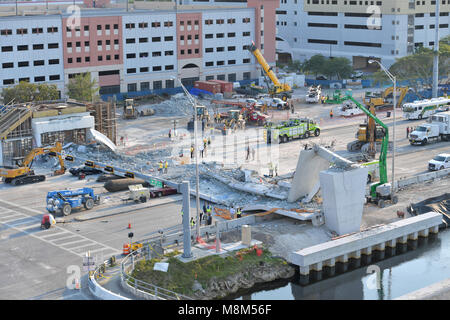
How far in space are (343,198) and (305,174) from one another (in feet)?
18.9

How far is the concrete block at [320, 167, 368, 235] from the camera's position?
166 feet

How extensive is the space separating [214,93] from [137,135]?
2589 cm

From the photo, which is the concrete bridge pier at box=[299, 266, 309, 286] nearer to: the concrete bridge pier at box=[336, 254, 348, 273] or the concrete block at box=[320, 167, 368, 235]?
the concrete bridge pier at box=[336, 254, 348, 273]

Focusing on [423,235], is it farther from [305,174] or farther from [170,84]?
[170,84]

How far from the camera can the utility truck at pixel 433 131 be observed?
8031 cm

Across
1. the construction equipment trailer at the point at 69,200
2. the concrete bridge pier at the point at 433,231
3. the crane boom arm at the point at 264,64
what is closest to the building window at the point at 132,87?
the crane boom arm at the point at 264,64

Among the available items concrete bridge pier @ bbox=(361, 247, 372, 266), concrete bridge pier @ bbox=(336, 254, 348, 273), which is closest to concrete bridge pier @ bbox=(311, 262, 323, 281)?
concrete bridge pier @ bbox=(336, 254, 348, 273)

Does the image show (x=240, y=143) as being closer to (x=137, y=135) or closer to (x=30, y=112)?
(x=137, y=135)

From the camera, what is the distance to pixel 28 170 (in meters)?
67.7

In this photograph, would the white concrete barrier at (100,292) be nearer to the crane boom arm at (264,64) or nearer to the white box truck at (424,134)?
the white box truck at (424,134)

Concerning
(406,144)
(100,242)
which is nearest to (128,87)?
(406,144)

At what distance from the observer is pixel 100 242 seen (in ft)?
166

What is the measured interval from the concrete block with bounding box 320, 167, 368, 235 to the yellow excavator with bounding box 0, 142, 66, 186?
27.5 meters

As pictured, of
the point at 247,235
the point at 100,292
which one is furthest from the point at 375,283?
the point at 100,292
